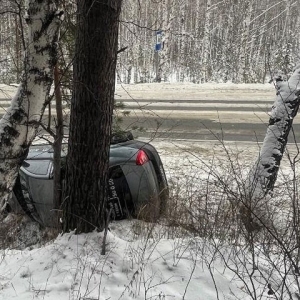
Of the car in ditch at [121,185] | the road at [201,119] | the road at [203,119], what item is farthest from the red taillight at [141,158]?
the road at [203,119]

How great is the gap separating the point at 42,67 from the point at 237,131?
26.4 feet

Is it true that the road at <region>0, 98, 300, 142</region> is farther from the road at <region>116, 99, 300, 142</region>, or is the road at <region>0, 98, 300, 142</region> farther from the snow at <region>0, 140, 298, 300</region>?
the snow at <region>0, 140, 298, 300</region>

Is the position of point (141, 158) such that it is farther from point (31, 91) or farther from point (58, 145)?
point (31, 91)

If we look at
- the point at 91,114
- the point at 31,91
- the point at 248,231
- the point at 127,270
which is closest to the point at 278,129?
the point at 248,231

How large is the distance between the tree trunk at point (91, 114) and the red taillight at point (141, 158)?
52.7 inches

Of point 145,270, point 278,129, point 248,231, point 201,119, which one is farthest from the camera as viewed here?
point 201,119

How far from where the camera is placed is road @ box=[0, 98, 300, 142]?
33.3ft

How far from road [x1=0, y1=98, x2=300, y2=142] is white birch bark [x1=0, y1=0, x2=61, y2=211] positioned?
5.18 m

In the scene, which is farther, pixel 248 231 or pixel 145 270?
pixel 248 231

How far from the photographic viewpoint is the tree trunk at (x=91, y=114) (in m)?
3.32

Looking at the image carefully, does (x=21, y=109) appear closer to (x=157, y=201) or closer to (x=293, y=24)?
(x=157, y=201)

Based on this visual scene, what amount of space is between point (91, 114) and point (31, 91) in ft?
1.73

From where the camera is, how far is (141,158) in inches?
196

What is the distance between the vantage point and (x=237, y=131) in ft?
34.8
